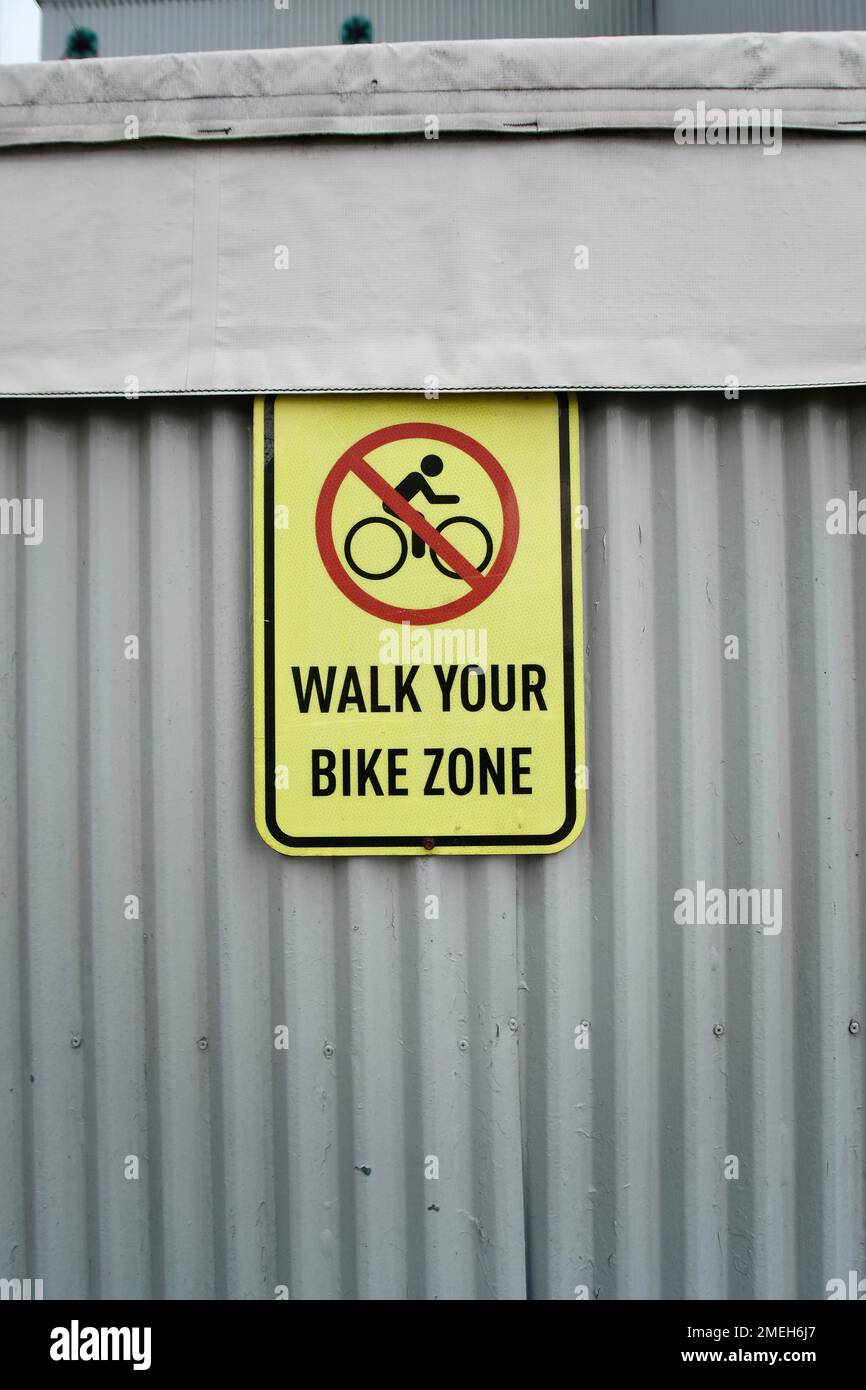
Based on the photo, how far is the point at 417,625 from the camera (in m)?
1.68

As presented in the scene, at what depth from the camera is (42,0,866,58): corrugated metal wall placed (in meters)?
2.94

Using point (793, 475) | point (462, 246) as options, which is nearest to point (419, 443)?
point (462, 246)

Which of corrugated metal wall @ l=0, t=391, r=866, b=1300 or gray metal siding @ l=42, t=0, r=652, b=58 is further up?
gray metal siding @ l=42, t=0, r=652, b=58

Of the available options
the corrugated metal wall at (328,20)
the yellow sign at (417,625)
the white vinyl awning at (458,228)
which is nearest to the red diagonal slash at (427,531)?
the yellow sign at (417,625)

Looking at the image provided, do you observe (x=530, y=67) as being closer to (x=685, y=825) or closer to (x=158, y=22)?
(x=685, y=825)

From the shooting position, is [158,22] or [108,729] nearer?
[108,729]

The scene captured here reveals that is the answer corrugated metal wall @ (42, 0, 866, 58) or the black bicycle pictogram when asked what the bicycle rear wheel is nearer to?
the black bicycle pictogram

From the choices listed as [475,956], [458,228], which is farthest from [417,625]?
[458,228]

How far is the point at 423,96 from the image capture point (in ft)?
5.41

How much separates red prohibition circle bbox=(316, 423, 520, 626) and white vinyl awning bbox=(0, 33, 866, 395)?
4.0 inches

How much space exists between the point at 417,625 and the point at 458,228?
0.82 metres

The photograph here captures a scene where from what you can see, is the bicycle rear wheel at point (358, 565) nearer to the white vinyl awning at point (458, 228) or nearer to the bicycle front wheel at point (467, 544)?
the bicycle front wheel at point (467, 544)

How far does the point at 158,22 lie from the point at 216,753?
298 centimetres

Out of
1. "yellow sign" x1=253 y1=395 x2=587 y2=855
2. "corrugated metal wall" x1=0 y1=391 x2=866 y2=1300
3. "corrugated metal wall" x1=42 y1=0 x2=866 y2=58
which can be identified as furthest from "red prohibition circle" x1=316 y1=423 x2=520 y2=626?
"corrugated metal wall" x1=42 y1=0 x2=866 y2=58
